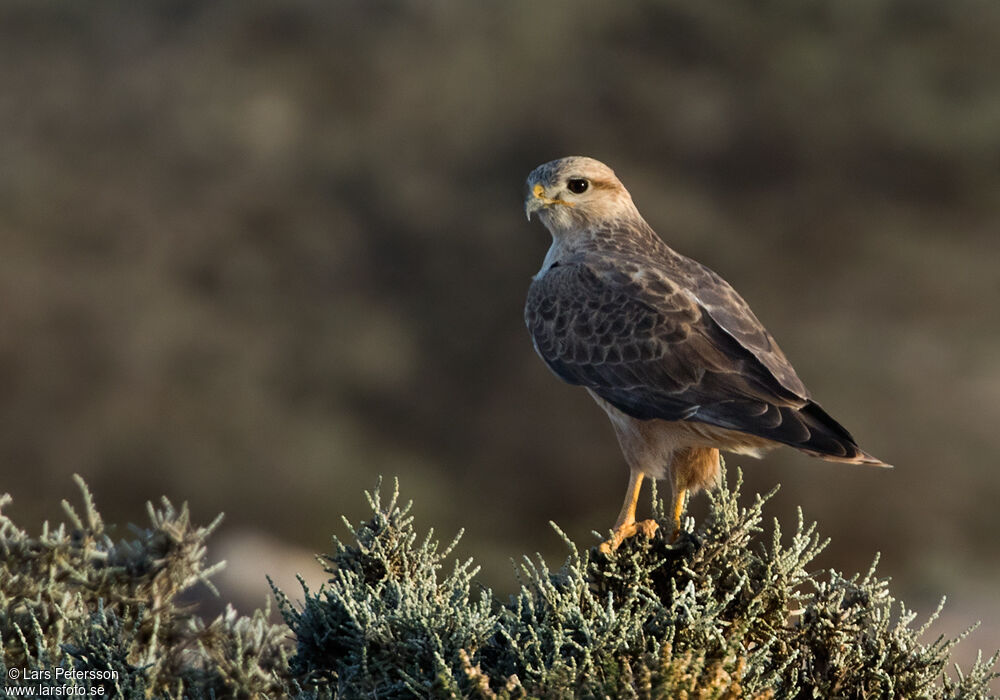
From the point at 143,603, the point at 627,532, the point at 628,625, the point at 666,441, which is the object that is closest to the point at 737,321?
the point at 666,441

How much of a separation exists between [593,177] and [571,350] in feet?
2.84

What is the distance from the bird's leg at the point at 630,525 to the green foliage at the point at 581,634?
0.04 m

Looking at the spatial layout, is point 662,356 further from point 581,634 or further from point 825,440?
point 581,634

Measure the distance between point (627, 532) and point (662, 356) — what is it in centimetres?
81

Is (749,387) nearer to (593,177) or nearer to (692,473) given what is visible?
(692,473)

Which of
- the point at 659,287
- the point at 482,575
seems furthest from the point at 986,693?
the point at 482,575

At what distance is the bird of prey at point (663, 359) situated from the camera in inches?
146

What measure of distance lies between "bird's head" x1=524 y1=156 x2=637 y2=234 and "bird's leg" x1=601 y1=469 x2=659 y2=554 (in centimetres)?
124

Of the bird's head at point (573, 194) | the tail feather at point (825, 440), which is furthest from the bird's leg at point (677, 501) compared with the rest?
the bird's head at point (573, 194)

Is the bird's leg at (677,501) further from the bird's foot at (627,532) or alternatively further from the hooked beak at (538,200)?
the hooked beak at (538,200)

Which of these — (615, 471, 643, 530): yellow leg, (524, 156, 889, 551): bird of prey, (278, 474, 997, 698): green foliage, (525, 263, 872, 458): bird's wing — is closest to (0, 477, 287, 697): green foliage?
(278, 474, 997, 698): green foliage

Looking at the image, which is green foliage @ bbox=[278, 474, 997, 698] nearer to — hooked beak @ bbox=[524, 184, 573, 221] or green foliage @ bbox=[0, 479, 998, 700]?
green foliage @ bbox=[0, 479, 998, 700]

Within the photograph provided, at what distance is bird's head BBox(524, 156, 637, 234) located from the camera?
4.58 m

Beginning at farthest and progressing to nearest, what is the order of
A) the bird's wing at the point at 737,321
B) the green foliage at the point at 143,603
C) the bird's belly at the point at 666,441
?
the bird's wing at the point at 737,321 < the bird's belly at the point at 666,441 < the green foliage at the point at 143,603
